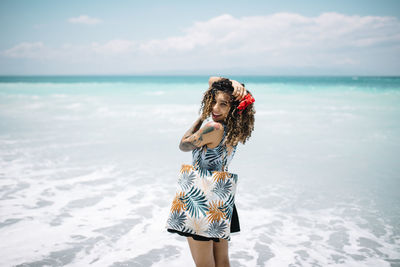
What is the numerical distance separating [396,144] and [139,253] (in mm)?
8479

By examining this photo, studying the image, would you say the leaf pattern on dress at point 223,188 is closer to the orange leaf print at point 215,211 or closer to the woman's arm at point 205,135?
the orange leaf print at point 215,211

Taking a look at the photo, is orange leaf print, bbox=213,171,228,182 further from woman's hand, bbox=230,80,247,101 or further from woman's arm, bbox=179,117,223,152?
woman's hand, bbox=230,80,247,101

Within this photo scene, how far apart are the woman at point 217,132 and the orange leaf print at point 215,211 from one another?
16cm

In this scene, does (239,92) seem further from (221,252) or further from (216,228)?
(221,252)

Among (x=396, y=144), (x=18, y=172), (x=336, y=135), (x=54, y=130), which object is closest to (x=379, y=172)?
(x=396, y=144)

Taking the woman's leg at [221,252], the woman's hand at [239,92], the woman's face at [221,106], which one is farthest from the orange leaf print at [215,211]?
the woman's hand at [239,92]

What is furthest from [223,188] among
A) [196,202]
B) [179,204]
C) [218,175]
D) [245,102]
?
[245,102]

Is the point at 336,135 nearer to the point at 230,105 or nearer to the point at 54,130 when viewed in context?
the point at 230,105

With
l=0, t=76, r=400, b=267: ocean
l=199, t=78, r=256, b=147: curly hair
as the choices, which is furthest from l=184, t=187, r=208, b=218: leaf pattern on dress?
l=0, t=76, r=400, b=267: ocean

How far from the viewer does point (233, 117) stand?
195cm

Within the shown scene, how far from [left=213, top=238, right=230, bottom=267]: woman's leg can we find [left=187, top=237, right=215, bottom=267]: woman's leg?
0.13m

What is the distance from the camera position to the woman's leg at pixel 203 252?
202 cm

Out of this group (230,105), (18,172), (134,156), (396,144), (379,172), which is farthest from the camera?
(396,144)

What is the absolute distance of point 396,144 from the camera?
8.55 m
